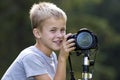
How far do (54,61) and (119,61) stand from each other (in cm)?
2778

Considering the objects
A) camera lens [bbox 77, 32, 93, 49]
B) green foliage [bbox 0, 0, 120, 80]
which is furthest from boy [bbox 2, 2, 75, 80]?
green foliage [bbox 0, 0, 120, 80]

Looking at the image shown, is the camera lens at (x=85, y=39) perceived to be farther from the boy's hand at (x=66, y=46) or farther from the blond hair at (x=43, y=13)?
the blond hair at (x=43, y=13)

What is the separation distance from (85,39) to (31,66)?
0.65m

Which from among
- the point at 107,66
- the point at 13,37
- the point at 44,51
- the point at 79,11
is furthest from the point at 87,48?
the point at 107,66

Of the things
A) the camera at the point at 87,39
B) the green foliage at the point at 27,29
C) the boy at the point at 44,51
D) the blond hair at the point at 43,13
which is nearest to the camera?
the camera at the point at 87,39

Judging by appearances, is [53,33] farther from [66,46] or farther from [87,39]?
[87,39]

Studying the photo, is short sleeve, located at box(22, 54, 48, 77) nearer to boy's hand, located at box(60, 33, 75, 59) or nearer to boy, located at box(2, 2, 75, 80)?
boy, located at box(2, 2, 75, 80)

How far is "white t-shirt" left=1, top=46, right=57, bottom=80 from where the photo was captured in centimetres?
680

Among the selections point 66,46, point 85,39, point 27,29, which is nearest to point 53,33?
point 66,46

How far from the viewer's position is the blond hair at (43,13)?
6.92m

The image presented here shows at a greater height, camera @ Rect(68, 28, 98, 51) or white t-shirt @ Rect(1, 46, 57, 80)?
camera @ Rect(68, 28, 98, 51)

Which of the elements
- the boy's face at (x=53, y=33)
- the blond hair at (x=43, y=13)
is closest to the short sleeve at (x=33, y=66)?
the boy's face at (x=53, y=33)

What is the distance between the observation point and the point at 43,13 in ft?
22.7

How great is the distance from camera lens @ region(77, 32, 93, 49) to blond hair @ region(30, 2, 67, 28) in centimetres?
53
